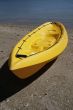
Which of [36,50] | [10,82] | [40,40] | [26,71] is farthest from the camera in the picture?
[40,40]

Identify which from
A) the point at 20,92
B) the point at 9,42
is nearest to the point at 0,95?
the point at 20,92

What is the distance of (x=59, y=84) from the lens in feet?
27.7

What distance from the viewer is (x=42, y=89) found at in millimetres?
8195

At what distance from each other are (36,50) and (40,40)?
122 centimetres

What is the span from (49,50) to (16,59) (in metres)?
1.16

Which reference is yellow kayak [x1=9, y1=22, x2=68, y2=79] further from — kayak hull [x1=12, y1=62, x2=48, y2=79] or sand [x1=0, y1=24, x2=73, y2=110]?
sand [x1=0, y1=24, x2=73, y2=110]

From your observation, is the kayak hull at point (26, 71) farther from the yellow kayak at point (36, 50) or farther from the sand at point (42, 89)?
the sand at point (42, 89)

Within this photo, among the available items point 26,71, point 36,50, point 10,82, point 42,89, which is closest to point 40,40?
point 36,50

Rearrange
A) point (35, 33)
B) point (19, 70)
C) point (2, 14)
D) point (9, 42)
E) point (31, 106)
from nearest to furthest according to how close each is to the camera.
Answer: point (31, 106) < point (19, 70) < point (35, 33) < point (9, 42) < point (2, 14)

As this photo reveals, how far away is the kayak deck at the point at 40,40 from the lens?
9.30 m

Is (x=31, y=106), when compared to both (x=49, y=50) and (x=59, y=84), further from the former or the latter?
(x=49, y=50)

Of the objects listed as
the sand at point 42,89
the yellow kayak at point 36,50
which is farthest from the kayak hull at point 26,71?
the sand at point 42,89

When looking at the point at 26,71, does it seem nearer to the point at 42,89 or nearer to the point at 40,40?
the point at 42,89

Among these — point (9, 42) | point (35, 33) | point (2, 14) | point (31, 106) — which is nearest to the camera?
point (31, 106)
